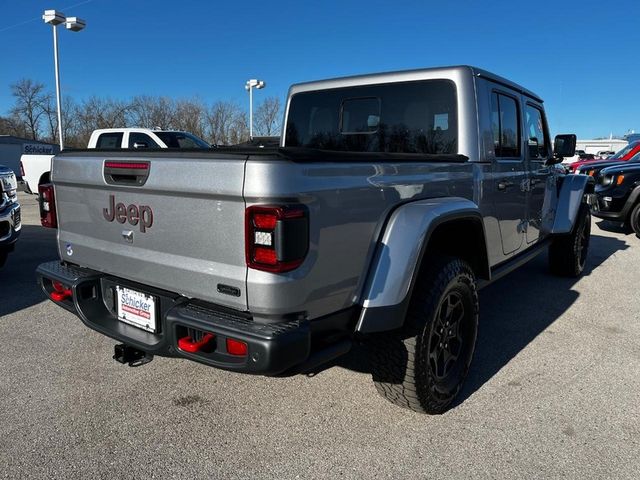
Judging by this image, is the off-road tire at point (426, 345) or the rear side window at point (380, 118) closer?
the off-road tire at point (426, 345)

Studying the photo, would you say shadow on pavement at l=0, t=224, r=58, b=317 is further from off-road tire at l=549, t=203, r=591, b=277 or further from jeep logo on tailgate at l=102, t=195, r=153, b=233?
off-road tire at l=549, t=203, r=591, b=277

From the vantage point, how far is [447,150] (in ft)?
11.3

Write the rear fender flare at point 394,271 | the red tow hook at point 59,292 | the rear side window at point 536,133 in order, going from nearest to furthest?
the rear fender flare at point 394,271 < the red tow hook at point 59,292 < the rear side window at point 536,133

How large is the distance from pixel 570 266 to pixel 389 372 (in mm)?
4281

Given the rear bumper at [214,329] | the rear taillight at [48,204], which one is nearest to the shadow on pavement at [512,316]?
the rear bumper at [214,329]

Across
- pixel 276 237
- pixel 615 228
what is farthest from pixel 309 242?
pixel 615 228

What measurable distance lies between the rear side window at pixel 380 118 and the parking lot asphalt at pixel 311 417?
164cm

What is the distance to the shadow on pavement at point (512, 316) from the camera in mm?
3480

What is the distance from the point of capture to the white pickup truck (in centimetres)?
1186

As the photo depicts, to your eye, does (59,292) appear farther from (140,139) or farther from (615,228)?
(615,228)

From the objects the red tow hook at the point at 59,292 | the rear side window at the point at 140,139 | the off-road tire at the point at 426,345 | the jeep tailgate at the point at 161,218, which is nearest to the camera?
the jeep tailgate at the point at 161,218

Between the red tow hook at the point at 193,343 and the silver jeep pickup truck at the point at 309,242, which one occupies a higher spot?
the silver jeep pickup truck at the point at 309,242

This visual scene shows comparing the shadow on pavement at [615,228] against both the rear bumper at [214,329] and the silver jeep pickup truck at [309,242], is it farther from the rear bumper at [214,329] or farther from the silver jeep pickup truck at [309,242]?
the rear bumper at [214,329]

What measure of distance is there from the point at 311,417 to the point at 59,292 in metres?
1.67
